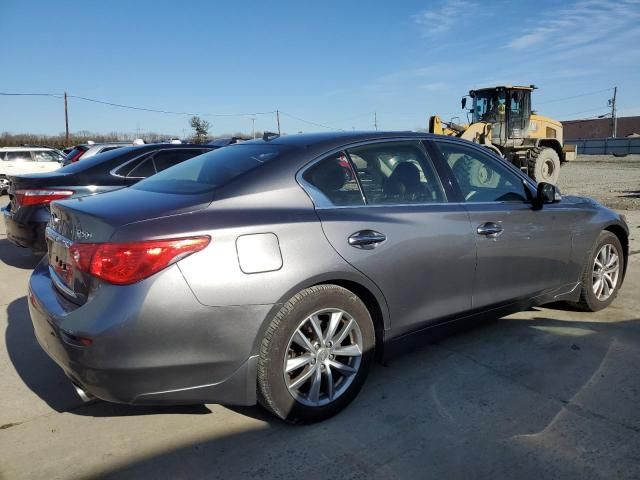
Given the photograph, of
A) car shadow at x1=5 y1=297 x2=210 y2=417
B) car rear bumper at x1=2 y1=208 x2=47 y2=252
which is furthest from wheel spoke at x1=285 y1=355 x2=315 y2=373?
car rear bumper at x1=2 y1=208 x2=47 y2=252

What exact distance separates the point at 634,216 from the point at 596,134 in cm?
7530

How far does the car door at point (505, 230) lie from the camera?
3551 mm

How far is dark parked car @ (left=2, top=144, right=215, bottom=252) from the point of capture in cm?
584

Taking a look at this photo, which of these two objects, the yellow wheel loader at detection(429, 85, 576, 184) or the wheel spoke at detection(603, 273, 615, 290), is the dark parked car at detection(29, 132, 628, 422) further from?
the yellow wheel loader at detection(429, 85, 576, 184)

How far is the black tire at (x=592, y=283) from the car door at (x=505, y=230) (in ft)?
1.01

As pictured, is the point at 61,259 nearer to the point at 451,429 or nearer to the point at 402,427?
the point at 402,427

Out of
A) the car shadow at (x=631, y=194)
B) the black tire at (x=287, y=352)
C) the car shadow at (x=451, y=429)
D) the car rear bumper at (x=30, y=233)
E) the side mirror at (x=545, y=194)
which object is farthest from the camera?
the car shadow at (x=631, y=194)

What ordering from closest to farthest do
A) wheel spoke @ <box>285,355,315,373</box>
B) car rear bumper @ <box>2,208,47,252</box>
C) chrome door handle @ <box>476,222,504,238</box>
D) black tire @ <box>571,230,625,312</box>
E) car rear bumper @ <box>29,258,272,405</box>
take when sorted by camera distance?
car rear bumper @ <box>29,258,272,405</box>, wheel spoke @ <box>285,355,315,373</box>, chrome door handle @ <box>476,222,504,238</box>, black tire @ <box>571,230,625,312</box>, car rear bumper @ <box>2,208,47,252</box>

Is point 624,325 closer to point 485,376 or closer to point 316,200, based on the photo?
A: point 485,376

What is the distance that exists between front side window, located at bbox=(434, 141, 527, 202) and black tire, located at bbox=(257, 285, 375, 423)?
1.27m

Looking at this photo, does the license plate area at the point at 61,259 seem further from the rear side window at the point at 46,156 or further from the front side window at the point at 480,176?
the rear side window at the point at 46,156

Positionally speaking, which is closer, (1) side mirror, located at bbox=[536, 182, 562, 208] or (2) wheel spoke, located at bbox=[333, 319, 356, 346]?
(2) wheel spoke, located at bbox=[333, 319, 356, 346]

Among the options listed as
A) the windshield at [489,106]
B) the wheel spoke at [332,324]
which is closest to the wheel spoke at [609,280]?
the wheel spoke at [332,324]

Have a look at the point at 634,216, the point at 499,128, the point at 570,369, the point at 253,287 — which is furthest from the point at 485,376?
the point at 499,128
